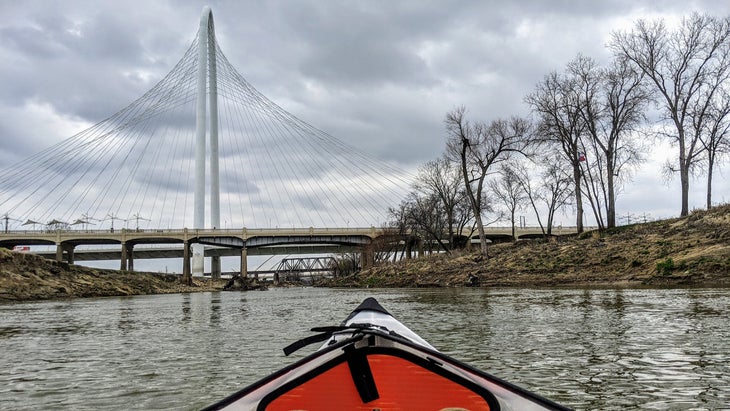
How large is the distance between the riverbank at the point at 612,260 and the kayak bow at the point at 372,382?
56.6 ft

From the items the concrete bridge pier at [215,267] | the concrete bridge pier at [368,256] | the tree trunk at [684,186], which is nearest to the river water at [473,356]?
the tree trunk at [684,186]

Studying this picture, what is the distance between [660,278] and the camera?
18656mm

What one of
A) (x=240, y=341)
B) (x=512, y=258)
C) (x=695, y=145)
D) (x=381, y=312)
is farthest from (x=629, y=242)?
(x=381, y=312)

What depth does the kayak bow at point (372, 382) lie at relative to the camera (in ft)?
7.86

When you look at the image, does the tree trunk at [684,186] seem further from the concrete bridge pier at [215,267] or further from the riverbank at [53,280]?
the concrete bridge pier at [215,267]

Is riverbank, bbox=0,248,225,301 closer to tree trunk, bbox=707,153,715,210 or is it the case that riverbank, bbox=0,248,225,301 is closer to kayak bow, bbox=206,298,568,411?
kayak bow, bbox=206,298,568,411

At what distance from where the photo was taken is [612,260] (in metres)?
22.5

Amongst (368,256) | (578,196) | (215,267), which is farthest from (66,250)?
(578,196)

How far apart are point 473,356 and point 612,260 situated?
747 inches

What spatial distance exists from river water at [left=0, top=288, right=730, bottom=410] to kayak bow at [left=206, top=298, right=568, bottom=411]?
2.01 m

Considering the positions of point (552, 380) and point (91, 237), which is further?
point (91, 237)

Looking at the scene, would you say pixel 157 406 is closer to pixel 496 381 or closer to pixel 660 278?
pixel 496 381

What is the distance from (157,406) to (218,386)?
2.57 ft

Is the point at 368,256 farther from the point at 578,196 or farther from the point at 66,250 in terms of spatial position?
the point at 66,250
